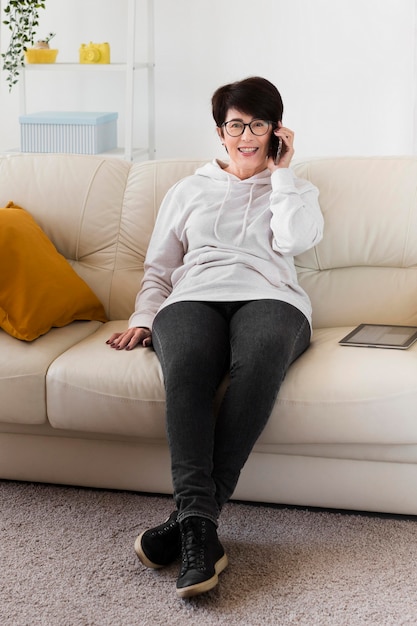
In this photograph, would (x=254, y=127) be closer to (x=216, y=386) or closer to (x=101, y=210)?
(x=101, y=210)

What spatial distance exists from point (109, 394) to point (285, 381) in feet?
A: 1.40

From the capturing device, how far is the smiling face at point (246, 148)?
243 cm

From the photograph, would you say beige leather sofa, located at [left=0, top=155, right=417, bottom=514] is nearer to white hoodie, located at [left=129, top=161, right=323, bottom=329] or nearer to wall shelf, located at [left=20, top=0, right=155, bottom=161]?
white hoodie, located at [left=129, top=161, right=323, bottom=329]

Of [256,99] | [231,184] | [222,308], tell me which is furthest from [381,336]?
[256,99]

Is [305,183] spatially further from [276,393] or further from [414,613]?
[414,613]

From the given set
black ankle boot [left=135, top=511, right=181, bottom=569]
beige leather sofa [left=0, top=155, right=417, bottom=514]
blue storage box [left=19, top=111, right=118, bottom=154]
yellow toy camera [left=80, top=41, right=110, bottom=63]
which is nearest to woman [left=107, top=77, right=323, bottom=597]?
black ankle boot [left=135, top=511, right=181, bottom=569]

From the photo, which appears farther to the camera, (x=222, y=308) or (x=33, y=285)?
(x=33, y=285)

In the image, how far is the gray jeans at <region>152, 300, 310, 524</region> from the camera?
1887 mm

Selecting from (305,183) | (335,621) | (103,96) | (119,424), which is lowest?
(335,621)

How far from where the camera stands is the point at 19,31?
401cm

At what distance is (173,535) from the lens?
6.36 ft

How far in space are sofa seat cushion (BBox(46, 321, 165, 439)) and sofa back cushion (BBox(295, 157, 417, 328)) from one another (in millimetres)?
623

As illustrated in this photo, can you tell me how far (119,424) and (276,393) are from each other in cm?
40

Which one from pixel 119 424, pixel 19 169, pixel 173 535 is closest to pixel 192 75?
pixel 19 169
